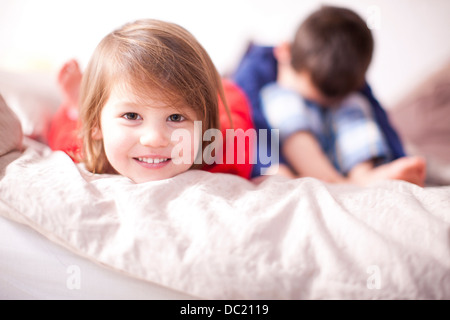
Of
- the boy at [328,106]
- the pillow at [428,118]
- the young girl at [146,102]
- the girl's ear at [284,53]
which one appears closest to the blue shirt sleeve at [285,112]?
the boy at [328,106]

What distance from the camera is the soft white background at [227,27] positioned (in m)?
1.25

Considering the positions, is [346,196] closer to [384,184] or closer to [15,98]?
[384,184]

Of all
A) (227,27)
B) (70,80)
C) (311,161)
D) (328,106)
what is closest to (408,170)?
(311,161)

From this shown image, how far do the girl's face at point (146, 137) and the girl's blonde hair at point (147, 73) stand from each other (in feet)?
0.06

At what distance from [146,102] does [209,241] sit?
266mm

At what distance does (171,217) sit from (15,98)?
681mm

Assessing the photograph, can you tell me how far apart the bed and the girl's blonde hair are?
128 mm

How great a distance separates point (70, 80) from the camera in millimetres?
965

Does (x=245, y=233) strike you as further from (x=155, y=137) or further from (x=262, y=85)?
(x=262, y=85)

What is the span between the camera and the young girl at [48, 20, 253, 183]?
2.10 ft

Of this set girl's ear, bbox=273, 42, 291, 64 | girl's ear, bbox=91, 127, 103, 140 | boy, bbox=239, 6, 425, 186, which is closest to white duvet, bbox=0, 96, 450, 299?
girl's ear, bbox=91, 127, 103, 140

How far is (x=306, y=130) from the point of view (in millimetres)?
1041

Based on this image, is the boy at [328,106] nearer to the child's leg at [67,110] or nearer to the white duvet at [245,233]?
the white duvet at [245,233]
